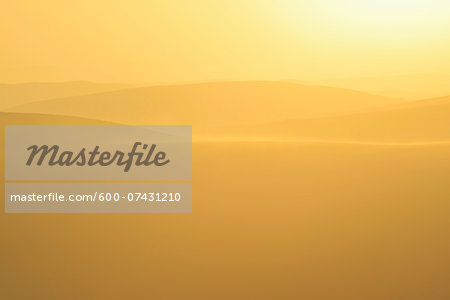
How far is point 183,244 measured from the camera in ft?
7.91

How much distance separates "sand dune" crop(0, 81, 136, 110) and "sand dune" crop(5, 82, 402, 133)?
0.09 feet

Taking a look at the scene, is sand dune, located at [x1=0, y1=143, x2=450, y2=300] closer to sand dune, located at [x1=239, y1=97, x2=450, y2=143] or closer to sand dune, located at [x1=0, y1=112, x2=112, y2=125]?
sand dune, located at [x1=239, y1=97, x2=450, y2=143]

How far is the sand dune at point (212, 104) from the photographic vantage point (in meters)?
2.53

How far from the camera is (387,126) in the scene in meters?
2.49

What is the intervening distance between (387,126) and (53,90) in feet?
5.46

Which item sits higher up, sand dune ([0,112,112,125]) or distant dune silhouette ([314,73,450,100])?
distant dune silhouette ([314,73,450,100])

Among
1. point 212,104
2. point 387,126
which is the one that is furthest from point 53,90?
point 387,126

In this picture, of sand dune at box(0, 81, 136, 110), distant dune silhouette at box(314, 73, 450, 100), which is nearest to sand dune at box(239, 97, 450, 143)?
distant dune silhouette at box(314, 73, 450, 100)

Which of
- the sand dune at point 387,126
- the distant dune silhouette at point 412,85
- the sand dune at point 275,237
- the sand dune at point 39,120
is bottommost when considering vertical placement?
the sand dune at point 275,237

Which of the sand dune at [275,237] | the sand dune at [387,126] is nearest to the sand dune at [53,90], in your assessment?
the sand dune at [275,237]

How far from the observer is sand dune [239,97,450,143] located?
2.49m

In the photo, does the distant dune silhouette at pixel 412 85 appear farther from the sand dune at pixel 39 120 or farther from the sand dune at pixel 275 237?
the sand dune at pixel 39 120

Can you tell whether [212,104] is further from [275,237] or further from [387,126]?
[387,126]

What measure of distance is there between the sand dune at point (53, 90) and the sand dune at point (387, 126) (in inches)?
33.7
